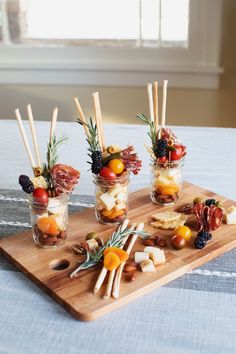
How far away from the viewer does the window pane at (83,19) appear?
2.66 m

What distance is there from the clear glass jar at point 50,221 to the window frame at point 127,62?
170cm

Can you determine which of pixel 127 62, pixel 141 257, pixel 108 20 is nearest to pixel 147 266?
pixel 141 257

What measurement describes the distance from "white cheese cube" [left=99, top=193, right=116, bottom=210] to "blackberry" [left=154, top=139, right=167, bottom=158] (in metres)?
0.14

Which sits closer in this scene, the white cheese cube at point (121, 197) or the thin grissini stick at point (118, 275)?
the thin grissini stick at point (118, 275)

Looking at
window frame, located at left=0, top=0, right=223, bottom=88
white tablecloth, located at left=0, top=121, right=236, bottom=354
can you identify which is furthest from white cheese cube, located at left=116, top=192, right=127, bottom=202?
window frame, located at left=0, top=0, right=223, bottom=88

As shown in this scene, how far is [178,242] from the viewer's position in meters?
1.00

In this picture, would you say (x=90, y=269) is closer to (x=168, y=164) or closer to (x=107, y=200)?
(x=107, y=200)

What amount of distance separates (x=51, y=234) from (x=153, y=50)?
1775mm

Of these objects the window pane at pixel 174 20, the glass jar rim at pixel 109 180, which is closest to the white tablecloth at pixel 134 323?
the glass jar rim at pixel 109 180

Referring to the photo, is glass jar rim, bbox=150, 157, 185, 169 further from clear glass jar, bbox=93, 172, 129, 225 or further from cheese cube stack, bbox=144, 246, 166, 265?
cheese cube stack, bbox=144, 246, 166, 265

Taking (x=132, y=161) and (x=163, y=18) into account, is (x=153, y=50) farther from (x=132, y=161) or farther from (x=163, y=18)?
(x=132, y=161)

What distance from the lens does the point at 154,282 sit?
0.91 metres

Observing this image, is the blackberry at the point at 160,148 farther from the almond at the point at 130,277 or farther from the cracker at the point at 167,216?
the almond at the point at 130,277

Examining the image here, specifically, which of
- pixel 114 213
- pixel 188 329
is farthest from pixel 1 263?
pixel 188 329
